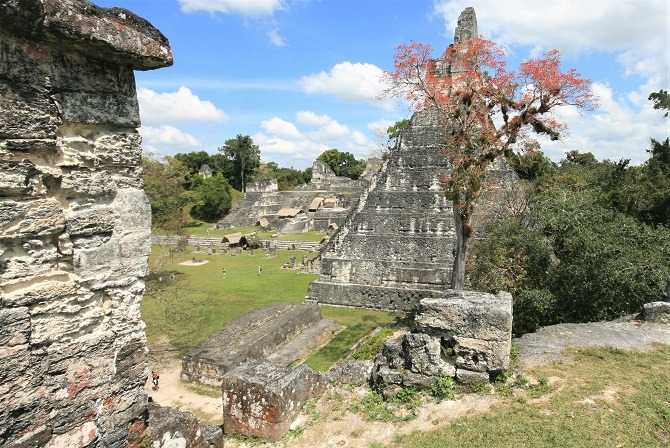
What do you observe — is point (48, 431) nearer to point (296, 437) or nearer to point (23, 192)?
point (23, 192)

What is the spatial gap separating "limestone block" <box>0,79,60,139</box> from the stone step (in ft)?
28.5

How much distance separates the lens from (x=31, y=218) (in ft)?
8.91

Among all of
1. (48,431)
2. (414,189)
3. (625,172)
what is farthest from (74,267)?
(625,172)

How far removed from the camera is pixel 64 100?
9.30 ft

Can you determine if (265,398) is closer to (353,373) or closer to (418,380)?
(353,373)

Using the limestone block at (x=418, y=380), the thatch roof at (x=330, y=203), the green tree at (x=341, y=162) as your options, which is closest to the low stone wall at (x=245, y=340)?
the limestone block at (x=418, y=380)

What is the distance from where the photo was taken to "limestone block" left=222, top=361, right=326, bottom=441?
232 inches

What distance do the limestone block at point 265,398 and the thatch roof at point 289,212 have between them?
3449 cm

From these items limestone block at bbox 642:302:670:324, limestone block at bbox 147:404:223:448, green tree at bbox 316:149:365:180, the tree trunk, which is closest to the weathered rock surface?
limestone block at bbox 642:302:670:324

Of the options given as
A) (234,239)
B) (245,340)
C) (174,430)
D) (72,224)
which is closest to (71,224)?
(72,224)

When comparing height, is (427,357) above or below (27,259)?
below

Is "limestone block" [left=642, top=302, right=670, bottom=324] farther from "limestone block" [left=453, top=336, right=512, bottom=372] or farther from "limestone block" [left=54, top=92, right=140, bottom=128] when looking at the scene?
"limestone block" [left=54, top=92, right=140, bottom=128]

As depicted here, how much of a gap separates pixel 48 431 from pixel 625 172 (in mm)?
19964

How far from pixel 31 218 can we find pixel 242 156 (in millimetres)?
60271
